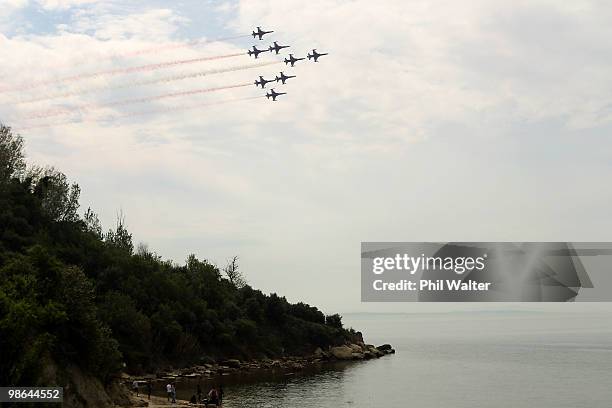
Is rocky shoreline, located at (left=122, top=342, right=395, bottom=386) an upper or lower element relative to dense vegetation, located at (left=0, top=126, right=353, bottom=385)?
lower

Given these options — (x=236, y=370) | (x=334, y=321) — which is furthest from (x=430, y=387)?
(x=334, y=321)

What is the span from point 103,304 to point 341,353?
70.4 m

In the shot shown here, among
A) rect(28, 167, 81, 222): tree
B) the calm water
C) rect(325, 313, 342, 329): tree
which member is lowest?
the calm water

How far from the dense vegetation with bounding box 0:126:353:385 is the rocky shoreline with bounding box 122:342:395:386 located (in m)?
3.44

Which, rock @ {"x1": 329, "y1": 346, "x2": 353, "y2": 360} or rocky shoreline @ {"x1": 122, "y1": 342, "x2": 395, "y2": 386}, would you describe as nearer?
rocky shoreline @ {"x1": 122, "y1": 342, "x2": 395, "y2": 386}

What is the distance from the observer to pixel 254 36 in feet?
320

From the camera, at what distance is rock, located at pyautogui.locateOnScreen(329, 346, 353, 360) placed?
158 metres

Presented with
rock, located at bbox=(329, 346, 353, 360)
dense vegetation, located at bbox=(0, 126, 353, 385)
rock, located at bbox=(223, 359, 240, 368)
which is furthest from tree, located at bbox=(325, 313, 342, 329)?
rock, located at bbox=(223, 359, 240, 368)

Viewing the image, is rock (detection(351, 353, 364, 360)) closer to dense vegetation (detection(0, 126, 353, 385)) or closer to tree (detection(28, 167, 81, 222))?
dense vegetation (detection(0, 126, 353, 385))

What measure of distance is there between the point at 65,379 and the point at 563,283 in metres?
67.0

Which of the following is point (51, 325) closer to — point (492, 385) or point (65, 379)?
point (65, 379)

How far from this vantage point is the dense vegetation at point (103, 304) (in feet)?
167

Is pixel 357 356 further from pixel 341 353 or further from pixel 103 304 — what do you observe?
pixel 103 304

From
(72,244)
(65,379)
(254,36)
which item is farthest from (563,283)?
(72,244)
